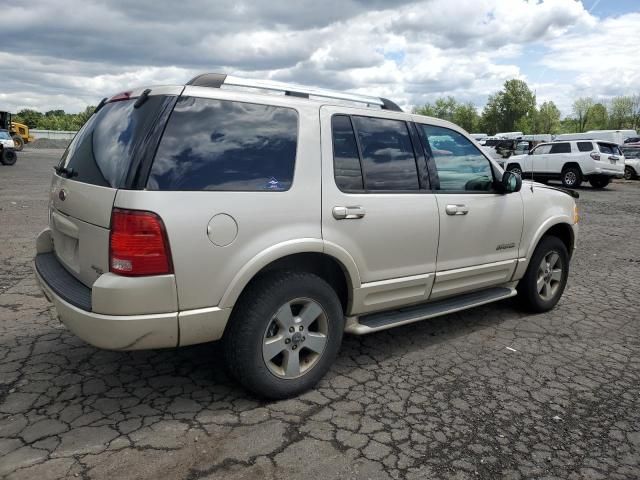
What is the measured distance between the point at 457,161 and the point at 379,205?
1.03m

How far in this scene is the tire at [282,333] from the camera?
117 inches

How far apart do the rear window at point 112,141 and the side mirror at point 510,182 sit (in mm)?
2743

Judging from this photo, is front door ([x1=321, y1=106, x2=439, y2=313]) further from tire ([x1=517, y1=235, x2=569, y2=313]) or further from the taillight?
tire ([x1=517, y1=235, x2=569, y2=313])

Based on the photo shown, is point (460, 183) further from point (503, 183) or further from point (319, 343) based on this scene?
point (319, 343)

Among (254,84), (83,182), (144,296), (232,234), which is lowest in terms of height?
(144,296)

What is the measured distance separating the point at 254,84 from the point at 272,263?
44.0 inches

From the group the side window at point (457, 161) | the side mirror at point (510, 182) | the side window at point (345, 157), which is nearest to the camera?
the side window at point (345, 157)

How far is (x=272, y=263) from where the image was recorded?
3.09 m

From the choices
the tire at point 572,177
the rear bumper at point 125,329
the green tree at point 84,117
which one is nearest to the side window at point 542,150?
the tire at point 572,177

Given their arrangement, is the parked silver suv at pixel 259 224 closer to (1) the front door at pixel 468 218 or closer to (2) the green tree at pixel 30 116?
(1) the front door at pixel 468 218

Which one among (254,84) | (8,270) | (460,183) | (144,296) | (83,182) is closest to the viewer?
(144,296)

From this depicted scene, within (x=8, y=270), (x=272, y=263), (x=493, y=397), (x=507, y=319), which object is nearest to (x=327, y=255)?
(x=272, y=263)

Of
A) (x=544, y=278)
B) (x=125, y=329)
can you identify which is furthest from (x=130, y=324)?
(x=544, y=278)

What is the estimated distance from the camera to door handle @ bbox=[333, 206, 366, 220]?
10.7 ft
